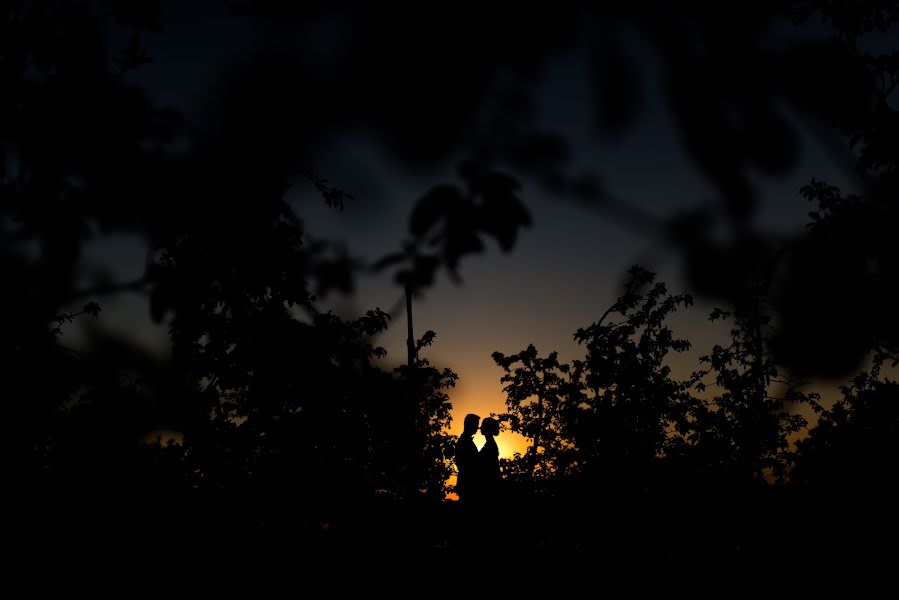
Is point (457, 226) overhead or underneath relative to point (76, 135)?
underneath

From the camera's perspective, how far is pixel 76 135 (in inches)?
68.1

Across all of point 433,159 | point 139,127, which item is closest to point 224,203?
point 139,127

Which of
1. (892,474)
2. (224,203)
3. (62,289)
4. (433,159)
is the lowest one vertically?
(433,159)

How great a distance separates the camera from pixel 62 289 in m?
1.88

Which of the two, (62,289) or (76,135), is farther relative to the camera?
(62,289)

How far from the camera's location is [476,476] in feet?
26.1

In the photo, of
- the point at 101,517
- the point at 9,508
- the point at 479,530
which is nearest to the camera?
the point at 9,508

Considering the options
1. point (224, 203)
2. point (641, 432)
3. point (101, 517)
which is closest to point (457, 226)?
point (224, 203)

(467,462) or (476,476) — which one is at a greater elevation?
(467,462)

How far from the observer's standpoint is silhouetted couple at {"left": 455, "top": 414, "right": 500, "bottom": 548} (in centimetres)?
792

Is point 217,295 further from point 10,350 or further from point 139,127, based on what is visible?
point 10,350

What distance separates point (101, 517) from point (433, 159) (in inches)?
300

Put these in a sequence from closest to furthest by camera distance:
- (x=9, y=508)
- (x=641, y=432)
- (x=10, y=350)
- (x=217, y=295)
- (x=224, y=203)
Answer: (x=224, y=203) < (x=217, y=295) < (x=10, y=350) < (x=9, y=508) < (x=641, y=432)

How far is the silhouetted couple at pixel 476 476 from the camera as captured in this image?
792cm
